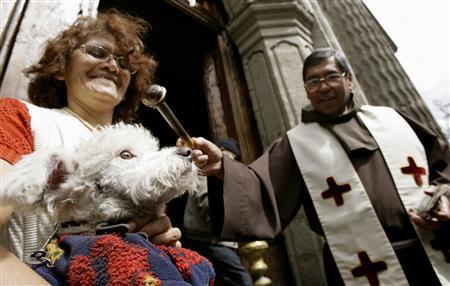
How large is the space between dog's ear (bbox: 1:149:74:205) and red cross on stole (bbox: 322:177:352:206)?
1.42 metres

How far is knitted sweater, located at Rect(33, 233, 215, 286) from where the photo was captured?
566mm

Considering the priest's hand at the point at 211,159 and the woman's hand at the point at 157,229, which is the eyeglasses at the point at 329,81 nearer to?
the priest's hand at the point at 211,159

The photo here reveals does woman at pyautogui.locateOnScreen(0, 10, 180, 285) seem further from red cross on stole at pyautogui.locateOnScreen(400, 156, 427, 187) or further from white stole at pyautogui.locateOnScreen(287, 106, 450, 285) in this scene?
red cross on stole at pyautogui.locateOnScreen(400, 156, 427, 187)

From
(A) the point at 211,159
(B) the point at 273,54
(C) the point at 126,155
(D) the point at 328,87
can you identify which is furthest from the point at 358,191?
(B) the point at 273,54

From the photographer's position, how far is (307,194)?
1.82 meters

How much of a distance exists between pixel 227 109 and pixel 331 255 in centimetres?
167

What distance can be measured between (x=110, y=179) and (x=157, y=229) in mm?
159

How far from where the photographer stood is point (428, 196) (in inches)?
59.5

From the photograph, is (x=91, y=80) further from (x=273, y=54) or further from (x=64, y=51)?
(x=273, y=54)

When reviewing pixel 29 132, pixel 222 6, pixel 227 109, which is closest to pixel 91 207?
pixel 29 132

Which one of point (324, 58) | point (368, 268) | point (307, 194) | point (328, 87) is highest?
point (324, 58)

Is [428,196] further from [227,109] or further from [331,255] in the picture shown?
[227,109]

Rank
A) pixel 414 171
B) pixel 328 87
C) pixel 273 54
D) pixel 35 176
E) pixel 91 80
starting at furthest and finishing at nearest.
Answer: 1. pixel 273 54
2. pixel 328 87
3. pixel 414 171
4. pixel 91 80
5. pixel 35 176

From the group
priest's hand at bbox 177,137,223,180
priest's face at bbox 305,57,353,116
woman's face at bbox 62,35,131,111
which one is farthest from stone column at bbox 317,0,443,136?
woman's face at bbox 62,35,131,111
